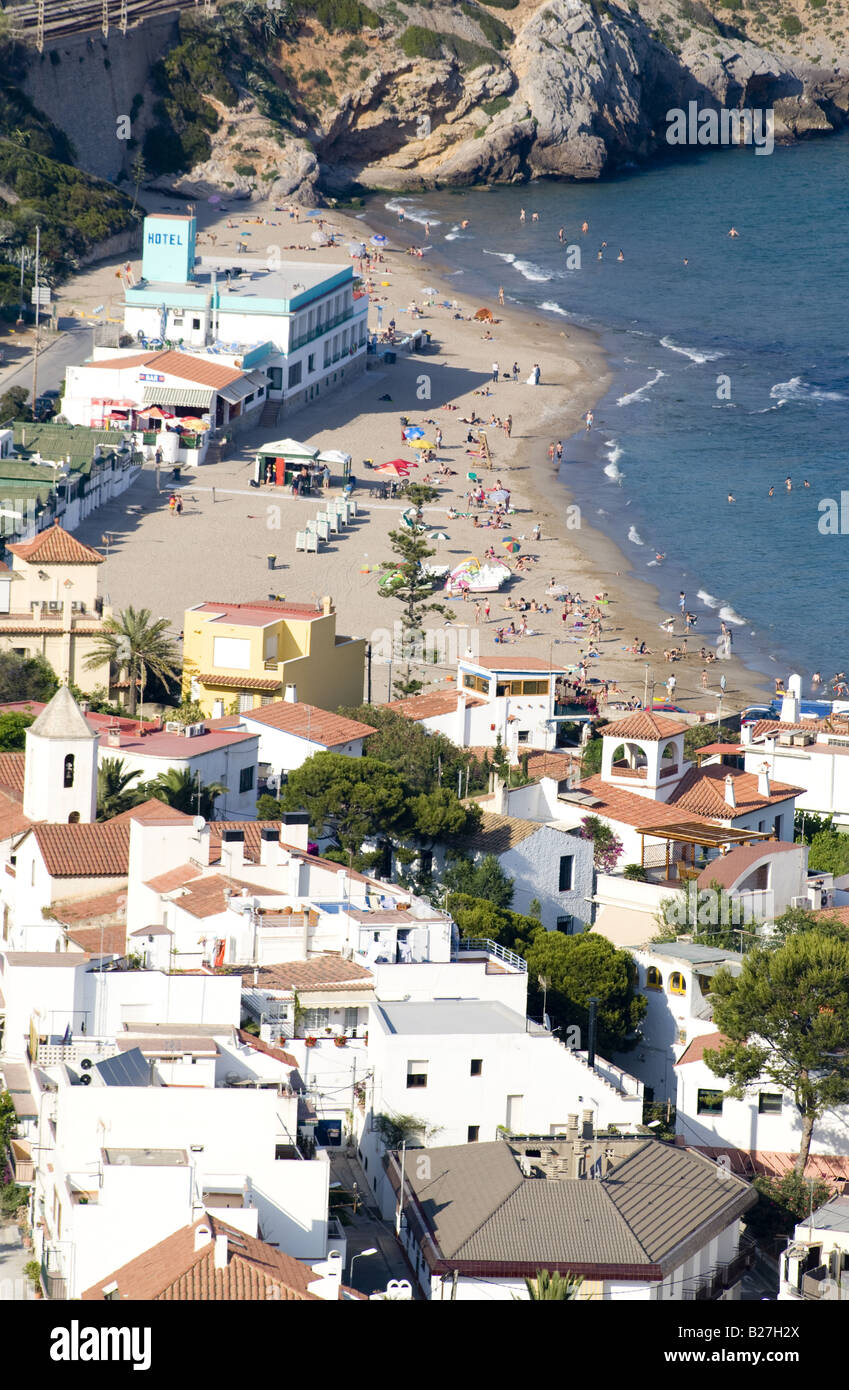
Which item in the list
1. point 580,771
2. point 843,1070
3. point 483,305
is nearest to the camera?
point 843,1070

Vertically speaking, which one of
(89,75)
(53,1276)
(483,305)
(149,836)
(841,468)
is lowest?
(53,1276)

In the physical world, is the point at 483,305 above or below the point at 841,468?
above

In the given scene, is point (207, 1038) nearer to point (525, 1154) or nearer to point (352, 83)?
point (525, 1154)

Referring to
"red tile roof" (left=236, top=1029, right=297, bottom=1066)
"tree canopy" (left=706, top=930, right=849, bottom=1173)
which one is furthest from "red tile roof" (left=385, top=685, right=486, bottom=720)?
"red tile roof" (left=236, top=1029, right=297, bottom=1066)

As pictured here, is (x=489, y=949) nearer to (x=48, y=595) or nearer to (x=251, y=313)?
(x=48, y=595)

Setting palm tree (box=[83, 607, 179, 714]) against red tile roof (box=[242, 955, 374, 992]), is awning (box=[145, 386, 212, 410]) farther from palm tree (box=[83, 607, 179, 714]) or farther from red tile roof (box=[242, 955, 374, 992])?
red tile roof (box=[242, 955, 374, 992])

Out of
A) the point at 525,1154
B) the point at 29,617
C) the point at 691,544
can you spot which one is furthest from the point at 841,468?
the point at 525,1154
